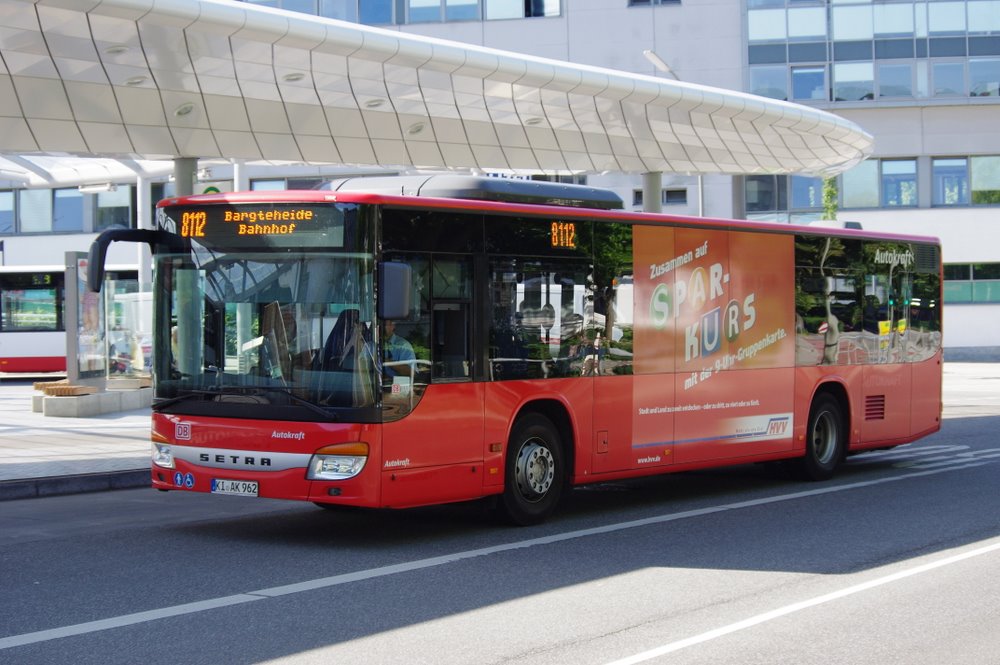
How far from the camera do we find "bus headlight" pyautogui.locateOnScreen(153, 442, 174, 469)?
1024cm

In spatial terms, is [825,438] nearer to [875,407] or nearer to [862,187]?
[875,407]

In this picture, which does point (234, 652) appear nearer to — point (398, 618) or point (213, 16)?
point (398, 618)

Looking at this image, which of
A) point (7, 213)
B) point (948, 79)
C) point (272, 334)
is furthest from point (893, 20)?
point (272, 334)

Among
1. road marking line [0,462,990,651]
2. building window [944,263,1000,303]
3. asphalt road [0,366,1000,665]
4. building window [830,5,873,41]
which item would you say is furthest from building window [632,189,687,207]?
asphalt road [0,366,1000,665]

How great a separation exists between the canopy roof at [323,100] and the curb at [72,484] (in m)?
4.90

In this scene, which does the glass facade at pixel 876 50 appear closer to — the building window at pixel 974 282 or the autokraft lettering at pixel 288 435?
the building window at pixel 974 282

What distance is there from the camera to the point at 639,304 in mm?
12273

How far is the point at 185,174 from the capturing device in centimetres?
1880

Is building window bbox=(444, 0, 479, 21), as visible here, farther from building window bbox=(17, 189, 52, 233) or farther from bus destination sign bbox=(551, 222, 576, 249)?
bus destination sign bbox=(551, 222, 576, 249)

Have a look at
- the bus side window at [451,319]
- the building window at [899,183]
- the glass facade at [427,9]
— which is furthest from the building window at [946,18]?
the bus side window at [451,319]

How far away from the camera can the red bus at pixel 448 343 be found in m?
9.66

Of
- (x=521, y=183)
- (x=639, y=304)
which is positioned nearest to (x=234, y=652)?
(x=521, y=183)

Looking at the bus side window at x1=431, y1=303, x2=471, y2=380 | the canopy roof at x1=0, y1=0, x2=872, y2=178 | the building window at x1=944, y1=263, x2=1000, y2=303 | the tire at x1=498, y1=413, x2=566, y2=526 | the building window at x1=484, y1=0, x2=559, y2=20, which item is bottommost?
the tire at x1=498, y1=413, x2=566, y2=526

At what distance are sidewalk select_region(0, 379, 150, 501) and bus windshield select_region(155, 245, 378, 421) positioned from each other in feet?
13.7
